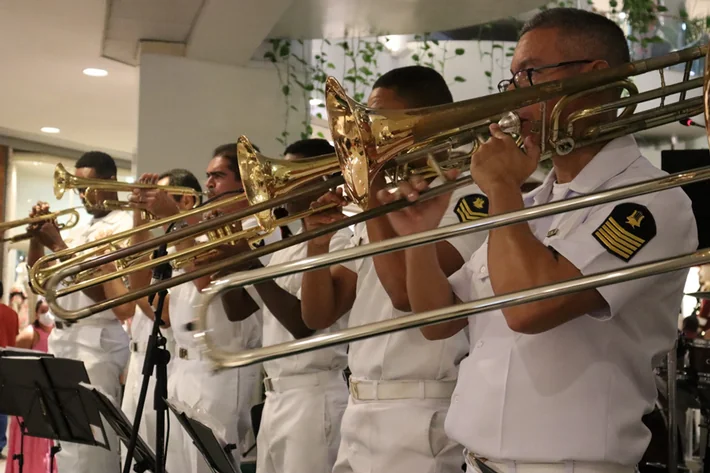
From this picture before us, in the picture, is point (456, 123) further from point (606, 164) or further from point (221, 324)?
point (221, 324)

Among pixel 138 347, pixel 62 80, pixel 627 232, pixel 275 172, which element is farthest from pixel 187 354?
pixel 62 80

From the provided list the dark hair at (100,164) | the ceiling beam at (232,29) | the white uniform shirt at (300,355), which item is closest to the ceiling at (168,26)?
the ceiling beam at (232,29)

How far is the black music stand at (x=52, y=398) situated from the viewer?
131 inches

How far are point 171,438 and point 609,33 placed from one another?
2.85m

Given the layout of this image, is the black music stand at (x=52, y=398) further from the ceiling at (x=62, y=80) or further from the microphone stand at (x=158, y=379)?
the ceiling at (x=62, y=80)

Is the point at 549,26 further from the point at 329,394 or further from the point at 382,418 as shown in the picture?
the point at 329,394

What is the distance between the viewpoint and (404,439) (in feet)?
8.05

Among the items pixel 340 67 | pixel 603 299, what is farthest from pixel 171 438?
pixel 340 67

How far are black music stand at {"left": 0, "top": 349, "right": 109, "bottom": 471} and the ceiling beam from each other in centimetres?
232

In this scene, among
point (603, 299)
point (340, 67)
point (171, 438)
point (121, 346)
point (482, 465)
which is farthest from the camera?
point (340, 67)

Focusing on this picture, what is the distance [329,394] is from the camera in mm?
3291

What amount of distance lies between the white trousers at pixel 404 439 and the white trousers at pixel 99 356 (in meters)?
2.70

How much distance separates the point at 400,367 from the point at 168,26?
3.71 m

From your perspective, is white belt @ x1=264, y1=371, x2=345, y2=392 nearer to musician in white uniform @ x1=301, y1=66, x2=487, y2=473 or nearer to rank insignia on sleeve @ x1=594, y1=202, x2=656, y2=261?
musician in white uniform @ x1=301, y1=66, x2=487, y2=473
